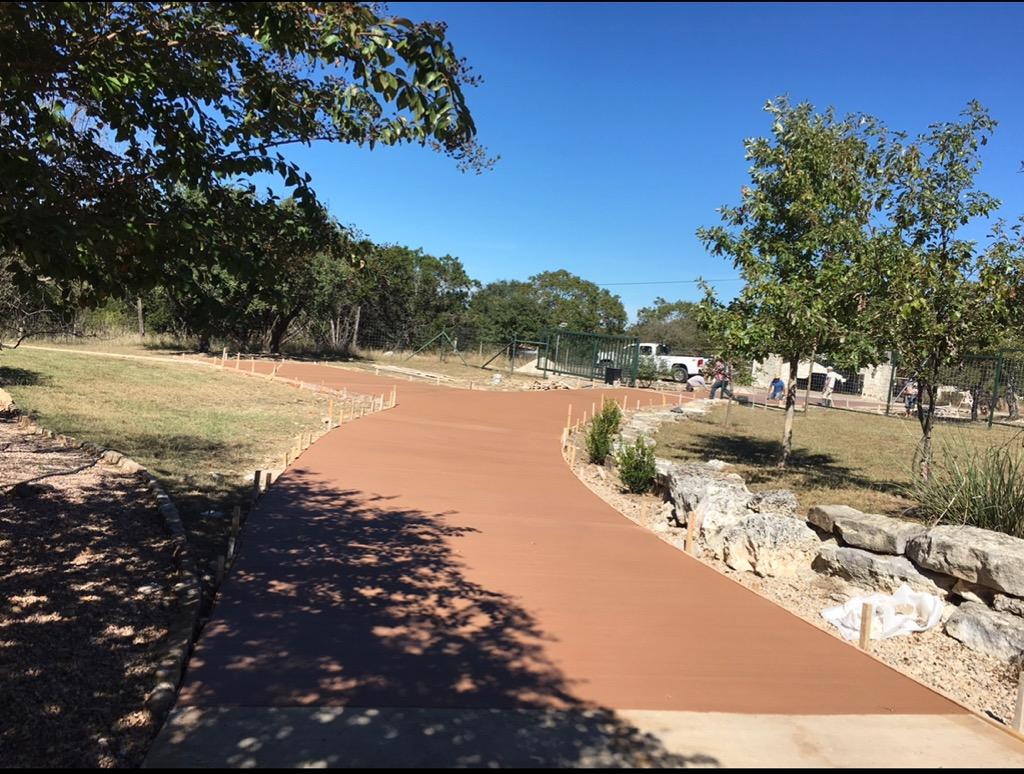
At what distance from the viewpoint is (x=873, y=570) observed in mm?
6570

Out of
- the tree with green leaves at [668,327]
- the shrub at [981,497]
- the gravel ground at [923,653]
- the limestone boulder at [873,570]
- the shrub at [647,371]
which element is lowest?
the gravel ground at [923,653]

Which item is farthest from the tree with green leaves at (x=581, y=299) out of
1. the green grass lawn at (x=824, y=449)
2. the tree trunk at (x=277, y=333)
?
the green grass lawn at (x=824, y=449)

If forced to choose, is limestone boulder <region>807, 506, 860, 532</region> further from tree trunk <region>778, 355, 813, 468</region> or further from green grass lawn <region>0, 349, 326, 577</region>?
green grass lawn <region>0, 349, 326, 577</region>

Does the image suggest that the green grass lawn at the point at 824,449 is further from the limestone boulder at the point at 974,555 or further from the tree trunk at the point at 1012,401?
the tree trunk at the point at 1012,401

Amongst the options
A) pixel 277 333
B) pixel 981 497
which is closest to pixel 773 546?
pixel 981 497

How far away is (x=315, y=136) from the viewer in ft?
16.2

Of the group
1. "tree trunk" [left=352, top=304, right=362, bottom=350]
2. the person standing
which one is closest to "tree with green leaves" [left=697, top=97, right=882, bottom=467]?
the person standing

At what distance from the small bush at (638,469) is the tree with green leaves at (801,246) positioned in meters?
2.26

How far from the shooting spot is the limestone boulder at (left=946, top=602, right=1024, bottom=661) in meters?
5.37

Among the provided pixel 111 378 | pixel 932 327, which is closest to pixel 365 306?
pixel 111 378

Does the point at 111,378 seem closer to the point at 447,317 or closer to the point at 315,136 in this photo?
the point at 315,136

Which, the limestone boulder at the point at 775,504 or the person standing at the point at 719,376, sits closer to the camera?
the limestone boulder at the point at 775,504

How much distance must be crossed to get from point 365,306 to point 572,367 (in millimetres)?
12889

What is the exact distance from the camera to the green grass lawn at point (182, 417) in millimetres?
8719
